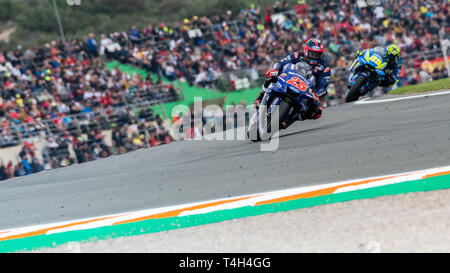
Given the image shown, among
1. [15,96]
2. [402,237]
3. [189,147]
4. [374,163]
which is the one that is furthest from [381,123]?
[15,96]

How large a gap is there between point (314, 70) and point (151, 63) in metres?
12.1

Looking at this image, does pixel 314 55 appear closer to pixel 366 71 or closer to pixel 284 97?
pixel 284 97

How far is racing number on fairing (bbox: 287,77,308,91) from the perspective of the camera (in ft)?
25.6

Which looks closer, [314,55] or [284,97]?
[284,97]

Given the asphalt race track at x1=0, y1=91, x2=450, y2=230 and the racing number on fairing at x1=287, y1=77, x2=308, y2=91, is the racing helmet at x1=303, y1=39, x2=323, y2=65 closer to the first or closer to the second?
the racing number on fairing at x1=287, y1=77, x2=308, y2=91

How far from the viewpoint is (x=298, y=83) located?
7.81m

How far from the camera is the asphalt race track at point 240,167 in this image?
5125 mm

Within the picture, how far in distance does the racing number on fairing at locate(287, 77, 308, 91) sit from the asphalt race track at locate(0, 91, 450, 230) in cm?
71

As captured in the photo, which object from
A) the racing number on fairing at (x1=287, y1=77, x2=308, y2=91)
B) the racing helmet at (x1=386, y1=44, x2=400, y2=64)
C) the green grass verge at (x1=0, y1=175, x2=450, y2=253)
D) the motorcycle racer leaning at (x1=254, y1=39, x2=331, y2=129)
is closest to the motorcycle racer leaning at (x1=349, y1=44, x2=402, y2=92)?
the racing helmet at (x1=386, y1=44, x2=400, y2=64)

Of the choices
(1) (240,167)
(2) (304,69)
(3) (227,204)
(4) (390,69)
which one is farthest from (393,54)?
(3) (227,204)

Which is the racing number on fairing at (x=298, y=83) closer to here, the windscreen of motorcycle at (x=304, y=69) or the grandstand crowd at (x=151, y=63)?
the windscreen of motorcycle at (x=304, y=69)

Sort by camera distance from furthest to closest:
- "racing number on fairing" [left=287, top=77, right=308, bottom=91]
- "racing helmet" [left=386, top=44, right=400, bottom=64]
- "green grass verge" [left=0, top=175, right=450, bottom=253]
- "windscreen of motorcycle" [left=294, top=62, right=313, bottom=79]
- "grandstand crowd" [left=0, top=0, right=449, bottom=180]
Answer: "grandstand crowd" [left=0, top=0, right=449, bottom=180], "racing helmet" [left=386, top=44, right=400, bottom=64], "windscreen of motorcycle" [left=294, top=62, right=313, bottom=79], "racing number on fairing" [left=287, top=77, right=308, bottom=91], "green grass verge" [left=0, top=175, right=450, bottom=253]

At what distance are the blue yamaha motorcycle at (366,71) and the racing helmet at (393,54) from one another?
114 mm
